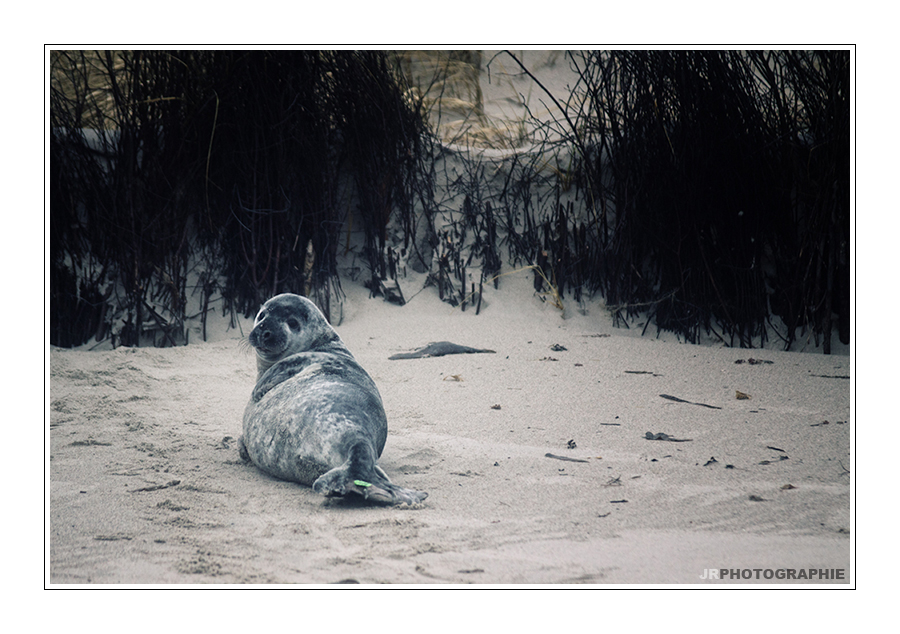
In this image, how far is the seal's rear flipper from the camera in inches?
87.9

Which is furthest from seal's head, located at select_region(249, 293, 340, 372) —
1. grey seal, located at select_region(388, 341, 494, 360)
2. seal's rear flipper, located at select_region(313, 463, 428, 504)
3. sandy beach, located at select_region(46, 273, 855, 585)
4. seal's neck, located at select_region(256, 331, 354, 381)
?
grey seal, located at select_region(388, 341, 494, 360)

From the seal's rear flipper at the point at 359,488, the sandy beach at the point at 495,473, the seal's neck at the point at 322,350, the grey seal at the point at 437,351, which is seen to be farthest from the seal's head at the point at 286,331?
the grey seal at the point at 437,351

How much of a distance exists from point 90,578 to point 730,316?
426 centimetres

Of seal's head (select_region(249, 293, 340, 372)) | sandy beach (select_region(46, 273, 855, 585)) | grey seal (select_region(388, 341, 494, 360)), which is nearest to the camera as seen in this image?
sandy beach (select_region(46, 273, 855, 585))

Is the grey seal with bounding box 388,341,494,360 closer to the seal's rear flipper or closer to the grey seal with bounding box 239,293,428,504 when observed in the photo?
the grey seal with bounding box 239,293,428,504

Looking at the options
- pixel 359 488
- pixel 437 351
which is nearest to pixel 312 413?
pixel 359 488

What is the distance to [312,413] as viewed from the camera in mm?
2504

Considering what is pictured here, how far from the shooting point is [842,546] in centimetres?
202

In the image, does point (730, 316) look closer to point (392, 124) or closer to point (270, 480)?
point (392, 124)

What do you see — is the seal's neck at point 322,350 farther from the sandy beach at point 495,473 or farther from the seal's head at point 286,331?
the sandy beach at point 495,473

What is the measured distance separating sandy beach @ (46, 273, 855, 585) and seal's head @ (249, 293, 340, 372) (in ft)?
1.58

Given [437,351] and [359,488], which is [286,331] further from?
[437,351]

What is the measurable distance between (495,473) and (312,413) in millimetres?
741

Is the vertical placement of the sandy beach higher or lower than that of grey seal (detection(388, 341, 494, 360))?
lower
